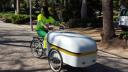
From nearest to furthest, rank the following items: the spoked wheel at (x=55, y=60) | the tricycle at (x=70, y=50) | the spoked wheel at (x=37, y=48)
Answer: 1. the tricycle at (x=70, y=50)
2. the spoked wheel at (x=55, y=60)
3. the spoked wheel at (x=37, y=48)

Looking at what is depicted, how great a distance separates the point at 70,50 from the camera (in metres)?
8.33

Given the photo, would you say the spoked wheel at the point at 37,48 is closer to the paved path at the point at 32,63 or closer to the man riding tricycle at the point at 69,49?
the paved path at the point at 32,63

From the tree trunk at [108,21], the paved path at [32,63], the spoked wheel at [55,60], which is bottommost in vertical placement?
Answer: the paved path at [32,63]

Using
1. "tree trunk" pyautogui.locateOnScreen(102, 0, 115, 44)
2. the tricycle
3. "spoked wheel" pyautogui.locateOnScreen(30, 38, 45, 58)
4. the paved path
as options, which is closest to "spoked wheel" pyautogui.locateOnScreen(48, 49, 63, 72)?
the tricycle

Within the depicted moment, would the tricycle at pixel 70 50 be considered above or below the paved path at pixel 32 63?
above

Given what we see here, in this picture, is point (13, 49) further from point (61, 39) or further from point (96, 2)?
point (96, 2)

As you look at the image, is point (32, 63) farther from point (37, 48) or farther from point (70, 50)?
point (70, 50)

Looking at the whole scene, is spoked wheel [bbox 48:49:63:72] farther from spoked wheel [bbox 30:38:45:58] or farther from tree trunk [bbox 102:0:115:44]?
tree trunk [bbox 102:0:115:44]

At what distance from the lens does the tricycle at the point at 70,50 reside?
827 centimetres

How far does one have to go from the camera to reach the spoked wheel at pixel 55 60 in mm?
8819

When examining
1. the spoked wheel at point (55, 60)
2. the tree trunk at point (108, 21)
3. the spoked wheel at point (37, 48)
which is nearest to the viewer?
the spoked wheel at point (55, 60)

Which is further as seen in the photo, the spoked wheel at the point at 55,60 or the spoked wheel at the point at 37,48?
the spoked wheel at the point at 37,48

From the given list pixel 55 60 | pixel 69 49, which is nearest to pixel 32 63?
pixel 55 60

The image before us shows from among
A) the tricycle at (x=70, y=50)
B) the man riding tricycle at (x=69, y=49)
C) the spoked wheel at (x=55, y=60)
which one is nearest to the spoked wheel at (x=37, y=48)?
the man riding tricycle at (x=69, y=49)
